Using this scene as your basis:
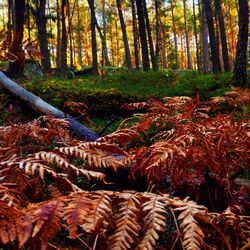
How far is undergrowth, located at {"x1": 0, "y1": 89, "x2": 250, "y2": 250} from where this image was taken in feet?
4.42

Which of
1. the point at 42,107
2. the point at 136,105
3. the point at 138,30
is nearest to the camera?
the point at 136,105

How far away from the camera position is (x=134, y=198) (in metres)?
1.55

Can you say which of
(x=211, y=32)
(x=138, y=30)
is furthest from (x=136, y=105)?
(x=138, y=30)

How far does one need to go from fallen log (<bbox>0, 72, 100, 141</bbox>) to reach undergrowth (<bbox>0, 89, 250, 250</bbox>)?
1717mm

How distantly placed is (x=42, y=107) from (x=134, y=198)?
527 centimetres

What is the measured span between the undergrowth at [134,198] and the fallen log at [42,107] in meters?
1.72

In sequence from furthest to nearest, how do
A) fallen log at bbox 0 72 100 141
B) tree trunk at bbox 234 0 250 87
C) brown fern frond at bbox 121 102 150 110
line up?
tree trunk at bbox 234 0 250 87
fallen log at bbox 0 72 100 141
brown fern frond at bbox 121 102 150 110

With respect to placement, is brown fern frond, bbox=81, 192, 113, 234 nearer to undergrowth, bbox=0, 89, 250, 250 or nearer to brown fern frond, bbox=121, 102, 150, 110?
undergrowth, bbox=0, 89, 250, 250

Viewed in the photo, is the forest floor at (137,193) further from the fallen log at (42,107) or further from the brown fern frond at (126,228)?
the fallen log at (42,107)

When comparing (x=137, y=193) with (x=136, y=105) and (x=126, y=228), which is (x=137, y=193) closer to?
(x=126, y=228)

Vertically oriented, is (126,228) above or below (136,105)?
below

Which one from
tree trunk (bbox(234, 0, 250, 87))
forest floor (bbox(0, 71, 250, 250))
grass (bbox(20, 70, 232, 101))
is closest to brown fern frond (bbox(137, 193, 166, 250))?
forest floor (bbox(0, 71, 250, 250))

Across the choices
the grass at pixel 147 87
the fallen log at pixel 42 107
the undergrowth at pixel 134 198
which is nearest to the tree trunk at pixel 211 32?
the grass at pixel 147 87

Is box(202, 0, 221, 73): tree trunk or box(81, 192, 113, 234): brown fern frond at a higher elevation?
box(202, 0, 221, 73): tree trunk
